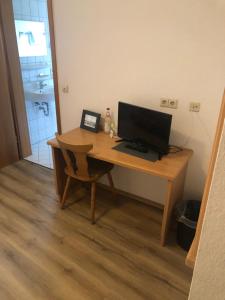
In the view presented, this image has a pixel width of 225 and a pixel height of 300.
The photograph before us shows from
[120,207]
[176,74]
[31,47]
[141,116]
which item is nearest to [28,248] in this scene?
[120,207]

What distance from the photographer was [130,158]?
→ 6.59ft

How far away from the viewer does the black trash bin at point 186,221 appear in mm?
1915

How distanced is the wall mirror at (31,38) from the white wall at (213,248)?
11.0ft

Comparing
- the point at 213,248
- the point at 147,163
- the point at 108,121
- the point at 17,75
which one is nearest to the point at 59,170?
the point at 108,121

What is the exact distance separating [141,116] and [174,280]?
4.24ft

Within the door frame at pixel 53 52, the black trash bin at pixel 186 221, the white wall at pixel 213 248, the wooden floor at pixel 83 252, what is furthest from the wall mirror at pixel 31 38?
the white wall at pixel 213 248

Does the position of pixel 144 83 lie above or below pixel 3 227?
above

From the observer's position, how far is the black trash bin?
1915 millimetres

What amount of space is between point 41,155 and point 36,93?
93 centimetres

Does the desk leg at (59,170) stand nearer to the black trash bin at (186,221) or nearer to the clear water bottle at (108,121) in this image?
the clear water bottle at (108,121)

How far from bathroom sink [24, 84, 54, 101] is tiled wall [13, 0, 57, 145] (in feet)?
0.20

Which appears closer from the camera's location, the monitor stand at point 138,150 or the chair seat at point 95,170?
the monitor stand at point 138,150

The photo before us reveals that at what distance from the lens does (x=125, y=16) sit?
2.01m

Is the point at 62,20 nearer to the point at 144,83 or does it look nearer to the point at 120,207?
the point at 144,83
